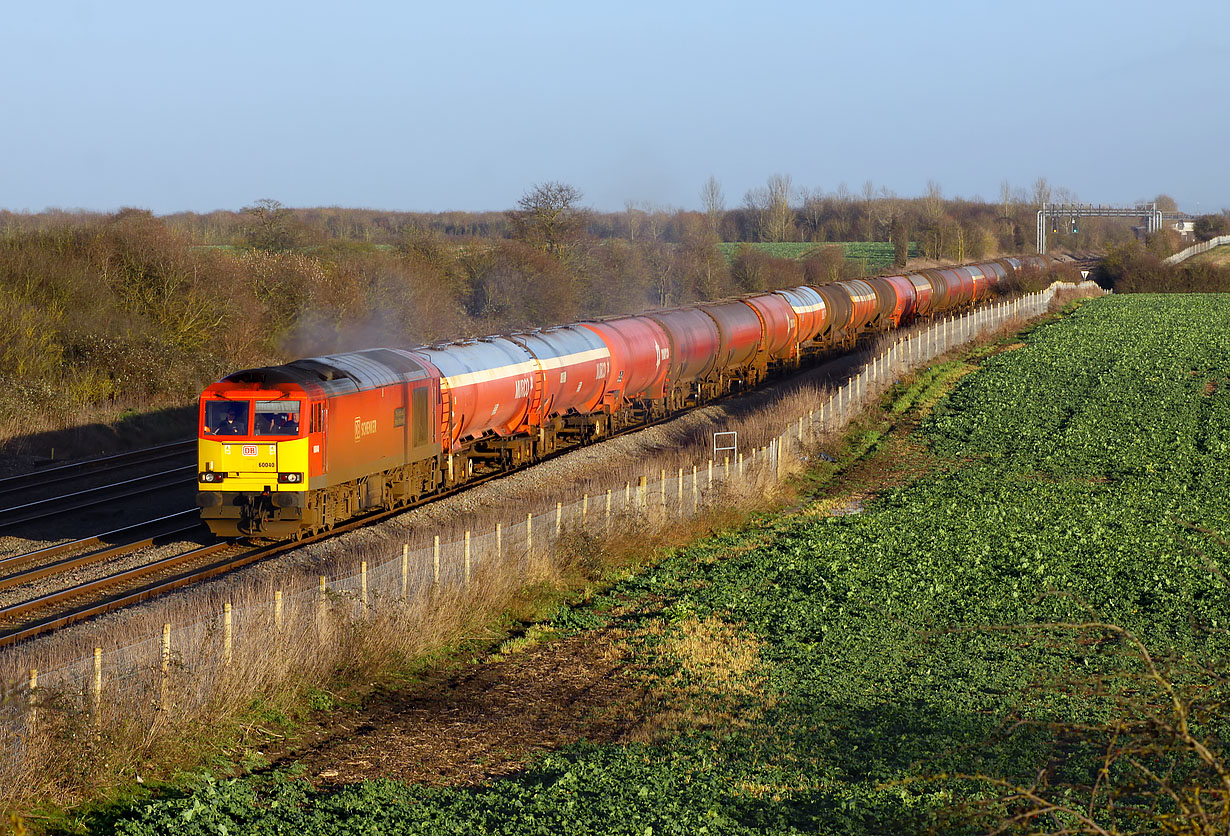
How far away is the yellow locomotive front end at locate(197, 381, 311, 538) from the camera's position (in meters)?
19.1

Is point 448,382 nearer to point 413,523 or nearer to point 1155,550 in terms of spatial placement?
point 413,523

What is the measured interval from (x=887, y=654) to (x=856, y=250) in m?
128

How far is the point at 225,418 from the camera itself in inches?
765

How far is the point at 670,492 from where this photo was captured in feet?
72.6

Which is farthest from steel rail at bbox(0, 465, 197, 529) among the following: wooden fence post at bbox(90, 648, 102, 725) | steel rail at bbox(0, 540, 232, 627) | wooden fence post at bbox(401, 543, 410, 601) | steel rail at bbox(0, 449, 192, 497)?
wooden fence post at bbox(90, 648, 102, 725)

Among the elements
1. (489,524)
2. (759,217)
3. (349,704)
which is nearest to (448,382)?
(489,524)

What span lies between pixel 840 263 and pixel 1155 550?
3023 inches

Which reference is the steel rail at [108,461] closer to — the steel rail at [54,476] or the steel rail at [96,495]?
the steel rail at [54,476]

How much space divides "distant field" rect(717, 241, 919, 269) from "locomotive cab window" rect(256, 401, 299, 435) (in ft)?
310

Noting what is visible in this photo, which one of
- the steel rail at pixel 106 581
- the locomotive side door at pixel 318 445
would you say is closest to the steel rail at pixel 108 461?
the steel rail at pixel 106 581

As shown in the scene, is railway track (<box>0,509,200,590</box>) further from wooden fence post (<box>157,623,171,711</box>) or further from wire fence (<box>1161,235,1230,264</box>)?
wire fence (<box>1161,235,1230,264</box>)

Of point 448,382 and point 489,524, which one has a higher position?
point 448,382

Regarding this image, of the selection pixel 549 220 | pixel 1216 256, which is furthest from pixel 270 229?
pixel 1216 256

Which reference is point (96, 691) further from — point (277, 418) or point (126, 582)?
point (277, 418)
